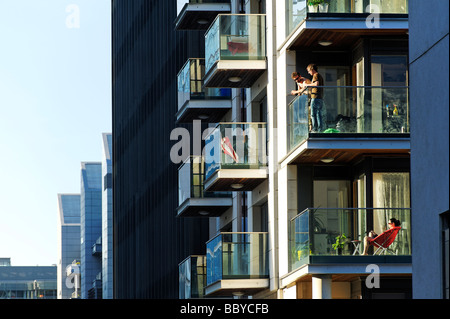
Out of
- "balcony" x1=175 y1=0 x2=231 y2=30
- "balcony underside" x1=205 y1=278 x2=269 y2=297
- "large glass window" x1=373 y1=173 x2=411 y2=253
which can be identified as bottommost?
"balcony underside" x1=205 y1=278 x2=269 y2=297

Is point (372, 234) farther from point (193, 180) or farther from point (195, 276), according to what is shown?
Result: point (193, 180)

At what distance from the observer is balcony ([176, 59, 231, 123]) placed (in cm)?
3581

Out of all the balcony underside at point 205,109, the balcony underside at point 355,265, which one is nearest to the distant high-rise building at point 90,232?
the balcony underside at point 205,109

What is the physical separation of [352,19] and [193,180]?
35.8ft

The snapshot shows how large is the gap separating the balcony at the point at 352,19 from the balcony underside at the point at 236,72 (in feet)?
11.6

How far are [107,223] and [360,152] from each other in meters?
99.6

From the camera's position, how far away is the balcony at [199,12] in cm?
3619

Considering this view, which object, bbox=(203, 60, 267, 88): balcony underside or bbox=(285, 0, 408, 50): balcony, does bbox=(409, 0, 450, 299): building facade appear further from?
bbox=(203, 60, 267, 88): balcony underside

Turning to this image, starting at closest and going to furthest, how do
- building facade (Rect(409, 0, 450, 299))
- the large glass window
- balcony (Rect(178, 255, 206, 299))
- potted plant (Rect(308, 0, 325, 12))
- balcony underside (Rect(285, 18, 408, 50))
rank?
1. building facade (Rect(409, 0, 450, 299))
2. balcony underside (Rect(285, 18, 408, 50))
3. potted plant (Rect(308, 0, 325, 12))
4. the large glass window
5. balcony (Rect(178, 255, 206, 299))

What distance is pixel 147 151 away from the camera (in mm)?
53188

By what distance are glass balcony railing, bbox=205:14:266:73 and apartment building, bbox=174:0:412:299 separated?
26 mm

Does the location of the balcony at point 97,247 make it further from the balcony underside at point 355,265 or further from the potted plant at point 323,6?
the balcony underside at point 355,265

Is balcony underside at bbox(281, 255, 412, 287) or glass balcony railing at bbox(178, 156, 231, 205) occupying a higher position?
glass balcony railing at bbox(178, 156, 231, 205)

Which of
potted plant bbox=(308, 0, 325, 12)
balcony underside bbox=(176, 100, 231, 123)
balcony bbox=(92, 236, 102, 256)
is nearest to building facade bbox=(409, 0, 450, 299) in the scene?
potted plant bbox=(308, 0, 325, 12)
